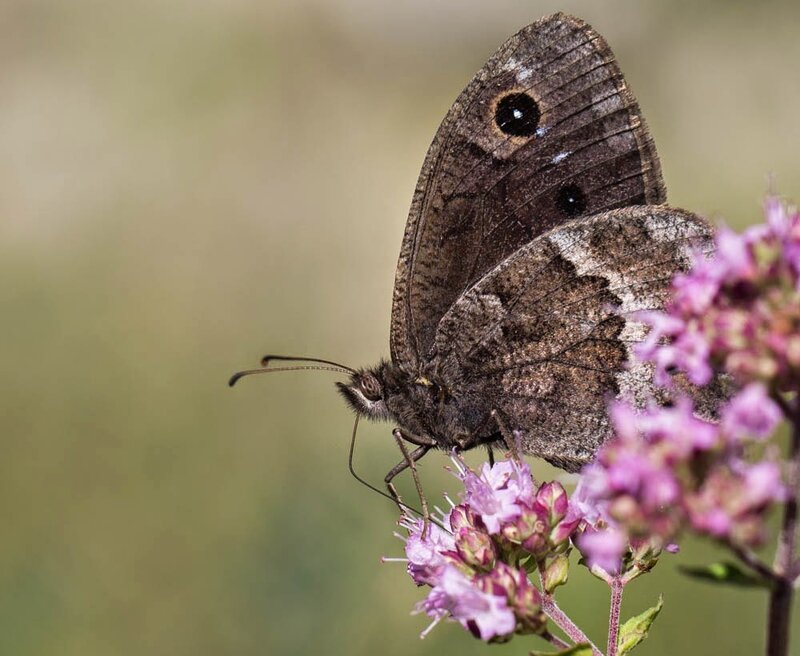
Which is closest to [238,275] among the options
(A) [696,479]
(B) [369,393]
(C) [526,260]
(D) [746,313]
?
(B) [369,393]

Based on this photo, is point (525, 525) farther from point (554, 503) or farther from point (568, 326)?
point (568, 326)

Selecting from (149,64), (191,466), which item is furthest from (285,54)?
(191,466)

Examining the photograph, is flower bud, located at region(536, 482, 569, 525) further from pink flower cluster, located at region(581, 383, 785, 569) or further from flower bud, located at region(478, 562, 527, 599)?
pink flower cluster, located at region(581, 383, 785, 569)

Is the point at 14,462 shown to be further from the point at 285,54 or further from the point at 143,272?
the point at 285,54

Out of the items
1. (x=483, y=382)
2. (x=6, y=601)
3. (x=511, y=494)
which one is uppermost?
(x=483, y=382)

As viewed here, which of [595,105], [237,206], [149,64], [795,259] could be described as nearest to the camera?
[795,259]

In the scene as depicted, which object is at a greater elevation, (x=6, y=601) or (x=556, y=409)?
(x=556, y=409)
